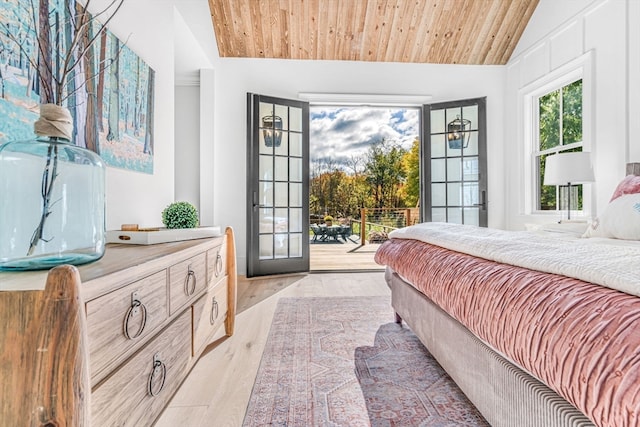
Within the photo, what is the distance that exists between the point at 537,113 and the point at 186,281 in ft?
14.5

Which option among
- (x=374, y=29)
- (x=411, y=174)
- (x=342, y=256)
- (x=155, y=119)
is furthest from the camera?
(x=411, y=174)

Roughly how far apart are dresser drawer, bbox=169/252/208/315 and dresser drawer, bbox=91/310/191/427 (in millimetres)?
74

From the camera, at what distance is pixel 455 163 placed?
440 centimetres

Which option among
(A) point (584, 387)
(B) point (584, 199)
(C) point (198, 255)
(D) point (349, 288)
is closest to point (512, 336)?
(A) point (584, 387)

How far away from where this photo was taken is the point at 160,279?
1.19 metres

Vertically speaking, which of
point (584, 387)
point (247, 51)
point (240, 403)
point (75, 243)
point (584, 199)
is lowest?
point (240, 403)

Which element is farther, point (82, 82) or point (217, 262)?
point (217, 262)

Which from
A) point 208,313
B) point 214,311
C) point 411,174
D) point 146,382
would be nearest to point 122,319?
point 146,382

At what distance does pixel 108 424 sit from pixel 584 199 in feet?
13.2

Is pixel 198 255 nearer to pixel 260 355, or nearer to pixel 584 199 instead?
pixel 260 355

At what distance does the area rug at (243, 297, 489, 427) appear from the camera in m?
1.34

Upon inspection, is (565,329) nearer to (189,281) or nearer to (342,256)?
(189,281)

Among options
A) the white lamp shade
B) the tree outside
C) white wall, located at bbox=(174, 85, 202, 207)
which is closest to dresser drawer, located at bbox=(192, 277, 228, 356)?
white wall, located at bbox=(174, 85, 202, 207)

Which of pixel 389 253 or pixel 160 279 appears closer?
pixel 160 279
